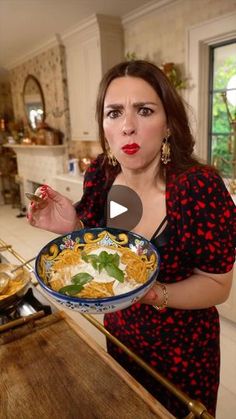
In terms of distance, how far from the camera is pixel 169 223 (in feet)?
2.62

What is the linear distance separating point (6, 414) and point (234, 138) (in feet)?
7.34

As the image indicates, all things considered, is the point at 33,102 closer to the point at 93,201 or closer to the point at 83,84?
the point at 83,84

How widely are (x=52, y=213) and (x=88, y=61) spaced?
9.49 ft

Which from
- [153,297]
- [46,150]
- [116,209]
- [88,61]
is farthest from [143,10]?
[153,297]

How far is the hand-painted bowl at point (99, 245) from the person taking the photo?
540 mm

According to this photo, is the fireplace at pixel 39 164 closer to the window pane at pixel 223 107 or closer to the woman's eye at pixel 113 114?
the window pane at pixel 223 107

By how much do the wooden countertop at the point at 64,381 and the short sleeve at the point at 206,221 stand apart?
337 millimetres

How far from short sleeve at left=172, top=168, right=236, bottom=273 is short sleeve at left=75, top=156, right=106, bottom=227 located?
0.34 meters

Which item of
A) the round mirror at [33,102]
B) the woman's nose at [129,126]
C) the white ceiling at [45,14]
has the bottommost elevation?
the woman's nose at [129,126]

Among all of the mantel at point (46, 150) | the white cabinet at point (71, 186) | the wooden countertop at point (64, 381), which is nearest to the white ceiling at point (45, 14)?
the mantel at point (46, 150)

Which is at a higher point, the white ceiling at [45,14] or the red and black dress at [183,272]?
the white ceiling at [45,14]

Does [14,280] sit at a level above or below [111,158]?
below

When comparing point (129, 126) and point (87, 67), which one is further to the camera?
point (87, 67)

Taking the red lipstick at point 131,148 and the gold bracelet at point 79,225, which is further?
the gold bracelet at point 79,225
